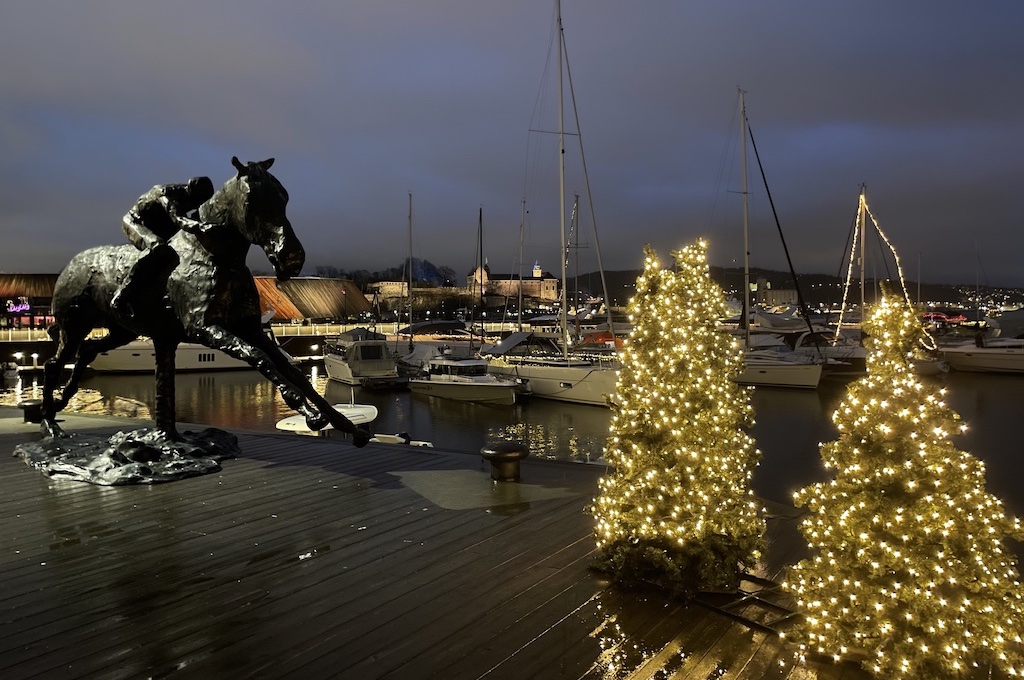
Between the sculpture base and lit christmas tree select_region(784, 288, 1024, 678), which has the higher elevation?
lit christmas tree select_region(784, 288, 1024, 678)

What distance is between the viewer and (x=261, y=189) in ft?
19.7

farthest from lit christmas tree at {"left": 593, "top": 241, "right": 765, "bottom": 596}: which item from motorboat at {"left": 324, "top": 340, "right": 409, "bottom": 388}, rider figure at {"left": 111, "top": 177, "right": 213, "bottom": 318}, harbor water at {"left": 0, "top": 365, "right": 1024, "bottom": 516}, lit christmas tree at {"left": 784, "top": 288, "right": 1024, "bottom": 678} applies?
motorboat at {"left": 324, "top": 340, "right": 409, "bottom": 388}

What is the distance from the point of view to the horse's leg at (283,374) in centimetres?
594

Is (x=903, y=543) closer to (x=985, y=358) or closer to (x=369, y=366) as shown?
(x=369, y=366)

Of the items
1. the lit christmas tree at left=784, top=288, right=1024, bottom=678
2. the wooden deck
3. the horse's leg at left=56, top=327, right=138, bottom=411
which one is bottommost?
the wooden deck

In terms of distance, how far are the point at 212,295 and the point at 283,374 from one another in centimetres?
113

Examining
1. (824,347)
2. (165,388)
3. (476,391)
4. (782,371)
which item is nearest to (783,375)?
(782,371)

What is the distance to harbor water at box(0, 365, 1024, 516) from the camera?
687 inches

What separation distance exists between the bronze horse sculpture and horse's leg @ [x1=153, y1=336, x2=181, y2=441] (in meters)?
0.01

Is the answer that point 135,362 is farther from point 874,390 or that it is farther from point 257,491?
point 874,390

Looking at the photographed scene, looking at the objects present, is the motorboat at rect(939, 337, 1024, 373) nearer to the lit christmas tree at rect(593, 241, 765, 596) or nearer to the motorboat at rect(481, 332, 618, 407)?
the motorboat at rect(481, 332, 618, 407)

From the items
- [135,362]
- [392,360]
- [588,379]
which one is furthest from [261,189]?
[135,362]

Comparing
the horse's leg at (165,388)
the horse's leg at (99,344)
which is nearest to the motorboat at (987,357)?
the horse's leg at (165,388)

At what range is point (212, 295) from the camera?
6.40 metres
